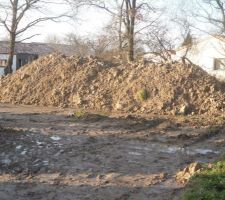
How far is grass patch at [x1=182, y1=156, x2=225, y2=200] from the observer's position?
21.5ft

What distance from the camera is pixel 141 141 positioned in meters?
12.0

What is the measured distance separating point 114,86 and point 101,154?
29.3 ft

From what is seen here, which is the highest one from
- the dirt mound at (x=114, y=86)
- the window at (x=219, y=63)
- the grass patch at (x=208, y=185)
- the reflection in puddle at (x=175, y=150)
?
the window at (x=219, y=63)

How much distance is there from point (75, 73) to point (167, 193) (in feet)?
44.2

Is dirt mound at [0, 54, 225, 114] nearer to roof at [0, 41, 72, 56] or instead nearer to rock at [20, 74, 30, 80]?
rock at [20, 74, 30, 80]

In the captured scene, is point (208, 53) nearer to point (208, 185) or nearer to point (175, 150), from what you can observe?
point (175, 150)

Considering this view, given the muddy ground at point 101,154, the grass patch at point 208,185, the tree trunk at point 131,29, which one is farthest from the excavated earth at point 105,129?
the tree trunk at point 131,29

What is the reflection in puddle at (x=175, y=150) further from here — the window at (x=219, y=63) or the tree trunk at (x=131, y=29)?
the window at (x=219, y=63)

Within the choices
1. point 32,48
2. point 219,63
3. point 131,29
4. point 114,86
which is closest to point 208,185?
point 114,86

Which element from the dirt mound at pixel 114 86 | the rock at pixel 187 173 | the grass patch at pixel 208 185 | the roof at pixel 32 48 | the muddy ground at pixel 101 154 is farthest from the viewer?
the roof at pixel 32 48

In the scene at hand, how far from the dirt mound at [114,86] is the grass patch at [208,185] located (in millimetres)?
8876

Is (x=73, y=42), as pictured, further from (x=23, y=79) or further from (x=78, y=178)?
(x=78, y=178)

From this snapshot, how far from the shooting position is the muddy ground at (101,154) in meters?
7.59

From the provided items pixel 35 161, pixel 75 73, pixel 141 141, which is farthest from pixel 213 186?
pixel 75 73
